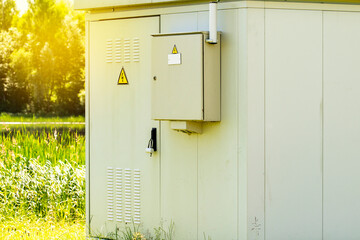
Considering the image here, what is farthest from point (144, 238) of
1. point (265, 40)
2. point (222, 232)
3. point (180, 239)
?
point (265, 40)

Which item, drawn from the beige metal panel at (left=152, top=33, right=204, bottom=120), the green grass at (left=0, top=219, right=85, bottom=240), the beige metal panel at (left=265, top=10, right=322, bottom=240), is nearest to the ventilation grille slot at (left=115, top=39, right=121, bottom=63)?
the beige metal panel at (left=152, top=33, right=204, bottom=120)

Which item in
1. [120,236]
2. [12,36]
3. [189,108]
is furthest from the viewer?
[12,36]

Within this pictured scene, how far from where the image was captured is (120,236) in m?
6.20

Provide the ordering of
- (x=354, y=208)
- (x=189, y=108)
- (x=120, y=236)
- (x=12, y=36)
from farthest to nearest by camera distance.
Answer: (x=12, y=36) < (x=120, y=236) < (x=354, y=208) < (x=189, y=108)

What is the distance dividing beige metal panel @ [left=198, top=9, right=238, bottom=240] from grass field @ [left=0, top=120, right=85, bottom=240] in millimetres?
1627

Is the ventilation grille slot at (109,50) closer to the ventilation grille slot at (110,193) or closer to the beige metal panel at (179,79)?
the beige metal panel at (179,79)

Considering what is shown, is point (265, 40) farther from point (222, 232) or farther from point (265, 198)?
point (222, 232)

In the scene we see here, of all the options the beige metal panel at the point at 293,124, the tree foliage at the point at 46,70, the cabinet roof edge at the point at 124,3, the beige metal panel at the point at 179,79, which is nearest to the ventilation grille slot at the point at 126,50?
the cabinet roof edge at the point at 124,3

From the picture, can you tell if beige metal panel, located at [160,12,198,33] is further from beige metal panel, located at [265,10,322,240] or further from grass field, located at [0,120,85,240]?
grass field, located at [0,120,85,240]

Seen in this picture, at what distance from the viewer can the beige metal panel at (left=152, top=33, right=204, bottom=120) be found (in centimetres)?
525

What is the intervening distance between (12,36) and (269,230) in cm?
3817

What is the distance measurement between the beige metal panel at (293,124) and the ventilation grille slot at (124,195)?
135cm

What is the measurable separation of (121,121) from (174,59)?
43.7 inches

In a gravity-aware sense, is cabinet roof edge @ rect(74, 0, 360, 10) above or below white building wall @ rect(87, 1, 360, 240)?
above
